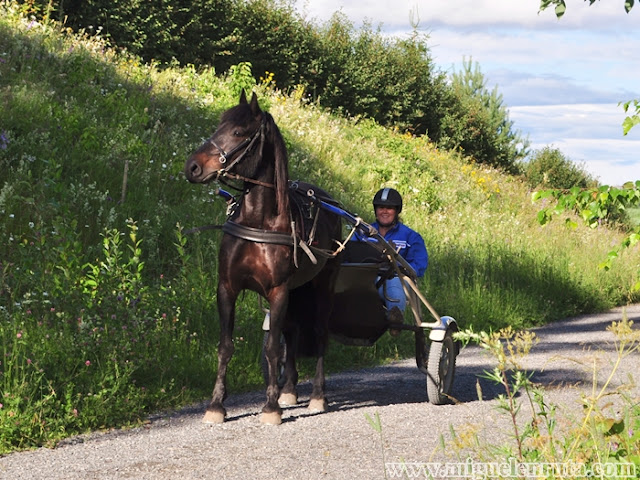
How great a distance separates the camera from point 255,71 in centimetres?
2641

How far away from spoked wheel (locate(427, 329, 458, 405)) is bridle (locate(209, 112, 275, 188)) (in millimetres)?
2214

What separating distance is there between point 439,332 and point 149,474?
3.31 m

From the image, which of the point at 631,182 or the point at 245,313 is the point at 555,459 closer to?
the point at 631,182

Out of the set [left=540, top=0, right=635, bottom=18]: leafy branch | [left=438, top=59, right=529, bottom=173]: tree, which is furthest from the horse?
[left=438, top=59, right=529, bottom=173]: tree

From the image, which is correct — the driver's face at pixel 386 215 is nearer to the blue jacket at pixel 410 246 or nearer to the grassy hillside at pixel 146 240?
the blue jacket at pixel 410 246

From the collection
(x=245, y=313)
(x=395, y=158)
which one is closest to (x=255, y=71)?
(x=395, y=158)

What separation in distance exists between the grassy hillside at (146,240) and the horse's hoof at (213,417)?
619 mm

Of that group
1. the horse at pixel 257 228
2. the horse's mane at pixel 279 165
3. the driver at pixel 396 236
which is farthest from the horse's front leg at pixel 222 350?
the driver at pixel 396 236

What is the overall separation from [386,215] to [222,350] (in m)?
2.53

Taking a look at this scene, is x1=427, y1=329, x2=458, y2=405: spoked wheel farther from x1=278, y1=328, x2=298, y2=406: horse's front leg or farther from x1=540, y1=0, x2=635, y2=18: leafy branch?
x1=540, y1=0, x2=635, y2=18: leafy branch

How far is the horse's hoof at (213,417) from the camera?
6.78 metres

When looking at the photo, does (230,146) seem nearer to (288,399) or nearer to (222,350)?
(222,350)

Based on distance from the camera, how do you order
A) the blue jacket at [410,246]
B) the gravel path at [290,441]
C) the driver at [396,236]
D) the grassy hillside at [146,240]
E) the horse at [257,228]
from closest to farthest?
the gravel path at [290,441] < the horse at [257,228] < the grassy hillside at [146,240] < the driver at [396,236] < the blue jacket at [410,246]

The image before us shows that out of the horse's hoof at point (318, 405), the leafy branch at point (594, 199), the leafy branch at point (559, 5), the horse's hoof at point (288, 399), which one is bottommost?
the horse's hoof at point (288, 399)
